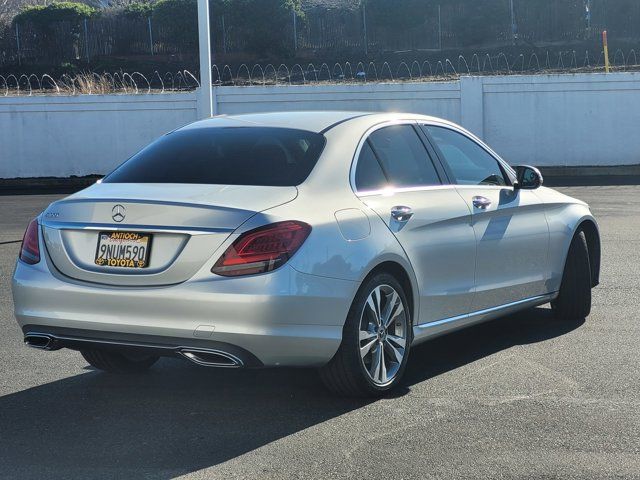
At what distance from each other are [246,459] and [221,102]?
21.1 meters

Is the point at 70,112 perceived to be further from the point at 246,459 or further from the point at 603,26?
the point at 603,26

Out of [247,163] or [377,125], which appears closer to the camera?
[247,163]

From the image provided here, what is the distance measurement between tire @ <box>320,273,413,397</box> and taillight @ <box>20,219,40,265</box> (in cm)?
168

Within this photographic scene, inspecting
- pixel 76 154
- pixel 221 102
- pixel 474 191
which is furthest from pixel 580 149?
pixel 474 191

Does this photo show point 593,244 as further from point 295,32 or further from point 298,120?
point 295,32

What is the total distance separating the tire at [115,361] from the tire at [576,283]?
128 inches

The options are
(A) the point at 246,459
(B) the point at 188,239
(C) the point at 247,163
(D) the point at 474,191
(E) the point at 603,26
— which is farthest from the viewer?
(E) the point at 603,26

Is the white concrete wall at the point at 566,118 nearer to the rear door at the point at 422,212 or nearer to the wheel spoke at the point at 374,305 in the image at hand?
the rear door at the point at 422,212

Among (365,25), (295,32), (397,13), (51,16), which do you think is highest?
(51,16)

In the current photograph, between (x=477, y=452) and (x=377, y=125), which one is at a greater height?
(x=377, y=125)

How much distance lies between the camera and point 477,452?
5078 millimetres

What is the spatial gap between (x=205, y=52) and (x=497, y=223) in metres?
16.1

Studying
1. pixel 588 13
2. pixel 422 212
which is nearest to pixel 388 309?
pixel 422 212

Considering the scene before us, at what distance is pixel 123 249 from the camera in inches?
219
